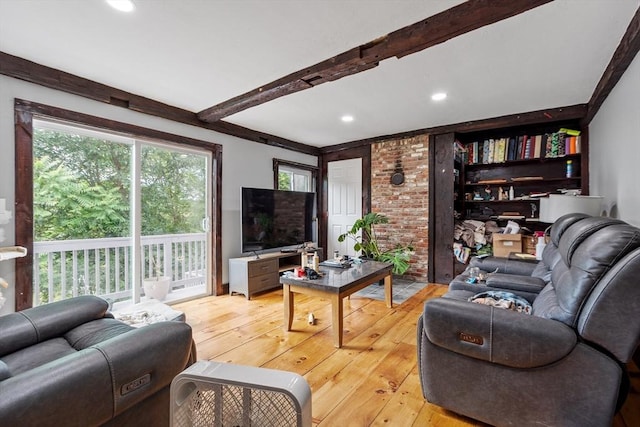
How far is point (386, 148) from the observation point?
193 inches

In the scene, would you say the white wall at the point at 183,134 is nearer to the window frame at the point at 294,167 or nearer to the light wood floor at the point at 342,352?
the window frame at the point at 294,167

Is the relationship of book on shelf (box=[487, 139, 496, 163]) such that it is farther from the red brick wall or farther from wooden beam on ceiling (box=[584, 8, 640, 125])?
wooden beam on ceiling (box=[584, 8, 640, 125])

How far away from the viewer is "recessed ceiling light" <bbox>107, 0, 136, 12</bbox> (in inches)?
67.2

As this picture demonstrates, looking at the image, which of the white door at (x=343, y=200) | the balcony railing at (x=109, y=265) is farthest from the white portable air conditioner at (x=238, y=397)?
the white door at (x=343, y=200)

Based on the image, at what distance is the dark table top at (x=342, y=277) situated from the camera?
2.46 meters

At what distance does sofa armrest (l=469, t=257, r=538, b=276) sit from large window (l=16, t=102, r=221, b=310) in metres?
3.12

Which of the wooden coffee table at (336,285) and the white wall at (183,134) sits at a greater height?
the white wall at (183,134)

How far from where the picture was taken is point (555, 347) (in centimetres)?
126

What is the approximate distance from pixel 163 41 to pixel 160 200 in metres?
2.00

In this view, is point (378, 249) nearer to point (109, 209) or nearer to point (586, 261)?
point (586, 261)

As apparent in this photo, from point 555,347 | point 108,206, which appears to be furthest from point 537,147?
point 108,206

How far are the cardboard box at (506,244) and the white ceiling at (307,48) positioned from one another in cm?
160

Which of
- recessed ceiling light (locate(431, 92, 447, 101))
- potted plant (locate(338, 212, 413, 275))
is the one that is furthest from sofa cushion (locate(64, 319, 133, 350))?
recessed ceiling light (locate(431, 92, 447, 101))

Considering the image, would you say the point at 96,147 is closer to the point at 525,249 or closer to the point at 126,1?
the point at 126,1
